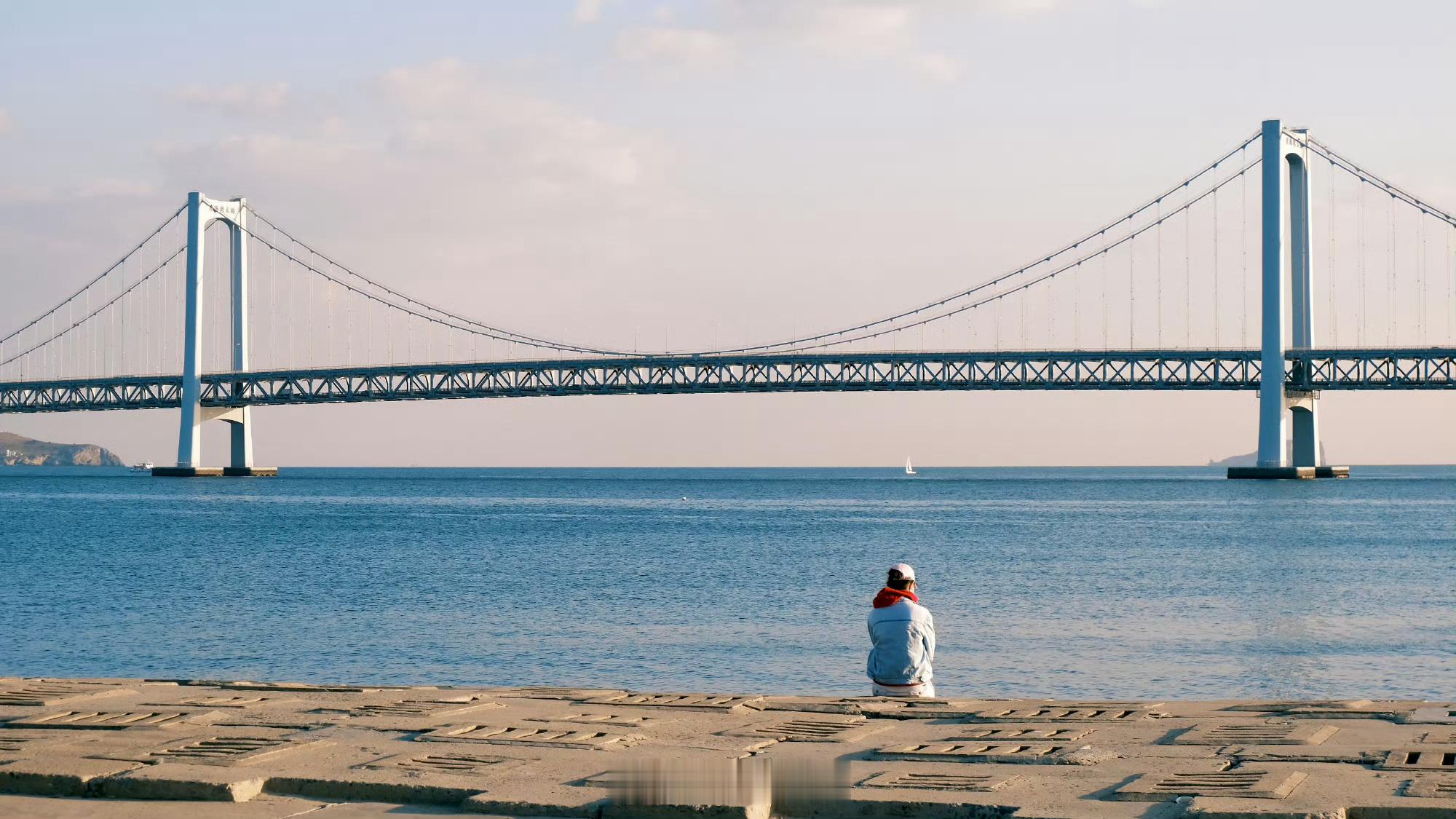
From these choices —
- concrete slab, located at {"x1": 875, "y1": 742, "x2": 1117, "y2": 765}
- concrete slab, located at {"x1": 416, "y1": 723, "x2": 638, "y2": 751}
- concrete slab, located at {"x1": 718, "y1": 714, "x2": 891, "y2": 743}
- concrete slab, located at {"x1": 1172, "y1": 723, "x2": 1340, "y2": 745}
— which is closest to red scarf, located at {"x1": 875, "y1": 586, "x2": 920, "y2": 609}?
concrete slab, located at {"x1": 718, "y1": 714, "x2": 891, "y2": 743}

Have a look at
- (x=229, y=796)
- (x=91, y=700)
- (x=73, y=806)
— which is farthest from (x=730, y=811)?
(x=91, y=700)

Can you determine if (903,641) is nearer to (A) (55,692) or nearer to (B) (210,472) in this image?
(A) (55,692)

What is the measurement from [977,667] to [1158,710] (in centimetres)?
830

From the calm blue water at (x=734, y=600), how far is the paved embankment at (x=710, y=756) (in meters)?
6.42

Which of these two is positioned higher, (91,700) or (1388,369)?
(1388,369)

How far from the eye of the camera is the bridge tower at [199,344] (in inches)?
3292

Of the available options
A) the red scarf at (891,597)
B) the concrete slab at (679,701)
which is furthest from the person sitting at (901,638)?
the concrete slab at (679,701)

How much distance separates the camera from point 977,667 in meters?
17.1

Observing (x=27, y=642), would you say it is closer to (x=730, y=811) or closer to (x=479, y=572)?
(x=479, y=572)

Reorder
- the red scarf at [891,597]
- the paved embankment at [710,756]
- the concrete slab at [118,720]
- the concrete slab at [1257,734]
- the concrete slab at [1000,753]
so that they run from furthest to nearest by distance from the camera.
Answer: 1. the red scarf at [891,597]
2. the concrete slab at [118,720]
3. the concrete slab at [1257,734]
4. the concrete slab at [1000,753]
5. the paved embankment at [710,756]

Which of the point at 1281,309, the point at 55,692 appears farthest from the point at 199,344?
the point at 55,692

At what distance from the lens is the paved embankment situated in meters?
6.11

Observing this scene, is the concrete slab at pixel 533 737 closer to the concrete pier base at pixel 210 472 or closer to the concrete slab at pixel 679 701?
the concrete slab at pixel 679 701

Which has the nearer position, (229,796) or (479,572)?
(229,796)
